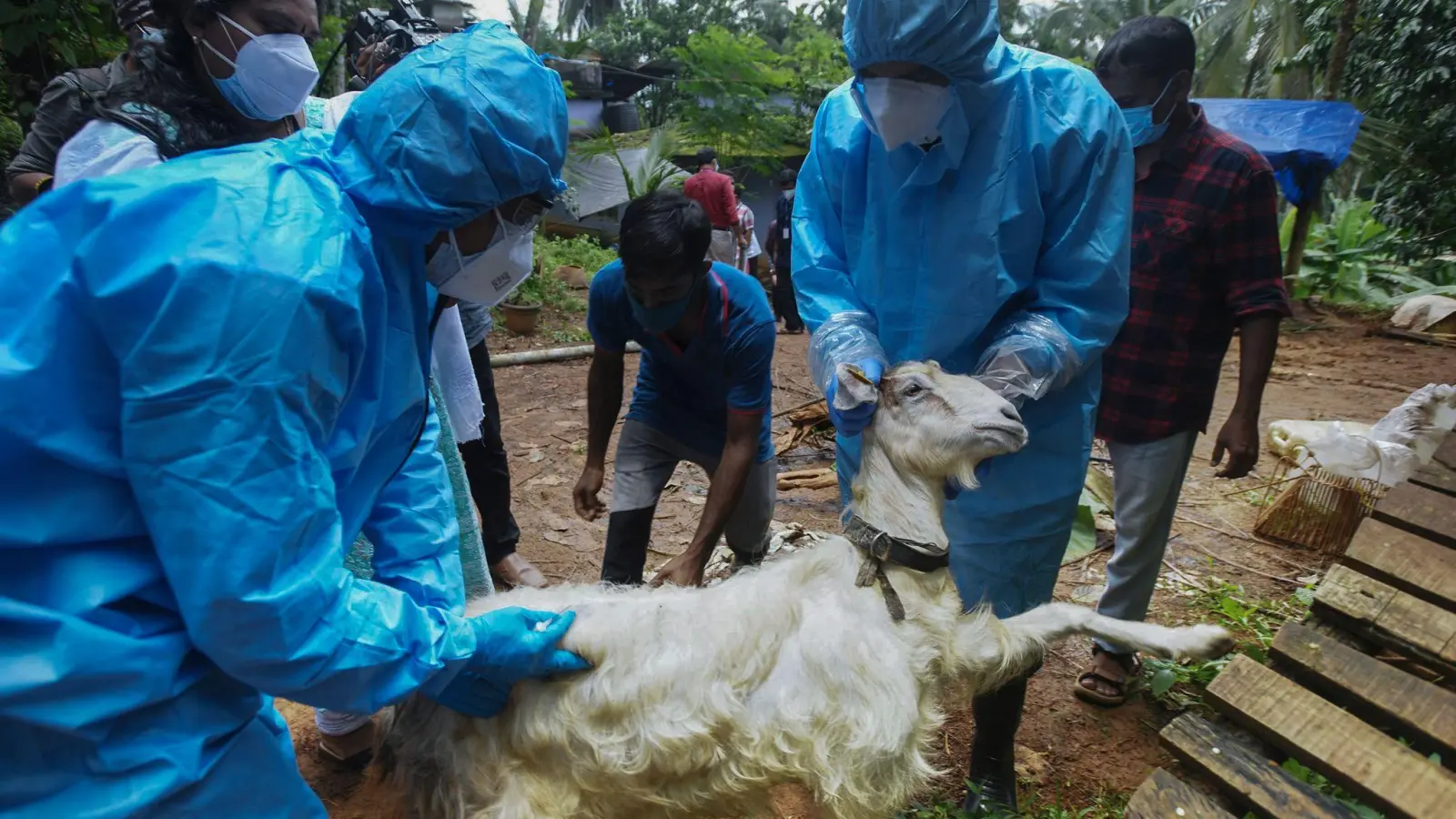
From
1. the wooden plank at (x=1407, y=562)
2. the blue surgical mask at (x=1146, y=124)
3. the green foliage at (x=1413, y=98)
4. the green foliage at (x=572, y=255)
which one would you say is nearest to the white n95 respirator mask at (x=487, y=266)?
the blue surgical mask at (x=1146, y=124)

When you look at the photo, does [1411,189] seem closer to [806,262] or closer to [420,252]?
[806,262]

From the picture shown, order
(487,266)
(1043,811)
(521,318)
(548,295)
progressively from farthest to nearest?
(548,295) → (521,318) → (1043,811) → (487,266)

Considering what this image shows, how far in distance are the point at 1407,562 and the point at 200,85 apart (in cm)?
462

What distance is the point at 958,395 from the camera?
246 centimetres

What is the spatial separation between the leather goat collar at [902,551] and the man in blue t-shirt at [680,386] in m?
0.81

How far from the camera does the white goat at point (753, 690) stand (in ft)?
6.75

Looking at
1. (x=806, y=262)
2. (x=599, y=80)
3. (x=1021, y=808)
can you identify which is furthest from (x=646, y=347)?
(x=599, y=80)

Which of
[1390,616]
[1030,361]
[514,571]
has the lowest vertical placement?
[514,571]

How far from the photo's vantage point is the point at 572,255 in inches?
561

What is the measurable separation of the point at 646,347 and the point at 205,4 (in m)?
1.84

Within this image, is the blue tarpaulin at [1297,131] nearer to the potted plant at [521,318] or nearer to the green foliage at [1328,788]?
the potted plant at [521,318]

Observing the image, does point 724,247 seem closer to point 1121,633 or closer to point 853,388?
point 853,388

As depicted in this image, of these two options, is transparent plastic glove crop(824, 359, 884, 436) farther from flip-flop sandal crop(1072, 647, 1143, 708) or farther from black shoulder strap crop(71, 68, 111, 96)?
black shoulder strap crop(71, 68, 111, 96)

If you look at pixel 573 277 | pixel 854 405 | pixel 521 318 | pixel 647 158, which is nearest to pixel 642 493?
pixel 854 405
